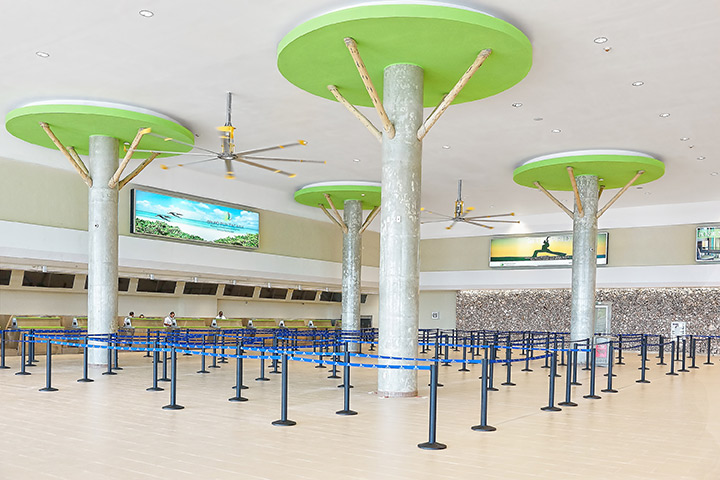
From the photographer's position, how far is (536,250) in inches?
1331

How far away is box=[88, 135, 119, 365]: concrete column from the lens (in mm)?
17812

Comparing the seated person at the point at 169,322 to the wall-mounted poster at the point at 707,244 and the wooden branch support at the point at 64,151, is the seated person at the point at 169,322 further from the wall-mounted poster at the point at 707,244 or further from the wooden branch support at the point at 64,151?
the wall-mounted poster at the point at 707,244

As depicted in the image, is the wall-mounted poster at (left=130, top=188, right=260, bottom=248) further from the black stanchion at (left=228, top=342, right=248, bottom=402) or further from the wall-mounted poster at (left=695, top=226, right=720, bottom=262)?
the wall-mounted poster at (left=695, top=226, right=720, bottom=262)

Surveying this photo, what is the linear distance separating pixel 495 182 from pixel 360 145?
7.38m

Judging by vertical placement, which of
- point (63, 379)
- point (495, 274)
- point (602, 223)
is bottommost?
point (63, 379)

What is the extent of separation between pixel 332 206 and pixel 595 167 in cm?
1086

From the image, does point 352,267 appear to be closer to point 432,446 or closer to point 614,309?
point 614,309

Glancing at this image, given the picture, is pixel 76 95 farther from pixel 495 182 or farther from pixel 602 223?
pixel 602 223

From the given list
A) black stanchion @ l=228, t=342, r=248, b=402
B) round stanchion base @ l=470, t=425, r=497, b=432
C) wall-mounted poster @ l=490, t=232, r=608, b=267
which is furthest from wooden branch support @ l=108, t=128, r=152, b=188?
wall-mounted poster @ l=490, t=232, r=608, b=267

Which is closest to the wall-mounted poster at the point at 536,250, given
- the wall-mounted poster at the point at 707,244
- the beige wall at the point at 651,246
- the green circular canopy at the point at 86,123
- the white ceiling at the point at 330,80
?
the beige wall at the point at 651,246

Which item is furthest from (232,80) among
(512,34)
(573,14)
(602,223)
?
(602,223)

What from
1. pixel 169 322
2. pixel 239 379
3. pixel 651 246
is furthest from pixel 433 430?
pixel 651 246

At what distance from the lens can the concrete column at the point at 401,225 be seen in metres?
12.6

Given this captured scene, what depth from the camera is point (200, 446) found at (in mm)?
7758
